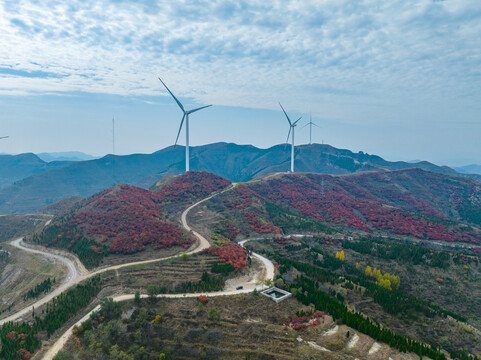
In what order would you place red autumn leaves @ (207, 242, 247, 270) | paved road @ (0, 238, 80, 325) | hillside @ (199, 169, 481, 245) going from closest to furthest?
paved road @ (0, 238, 80, 325), red autumn leaves @ (207, 242, 247, 270), hillside @ (199, 169, 481, 245)

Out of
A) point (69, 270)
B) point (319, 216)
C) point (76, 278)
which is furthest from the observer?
point (319, 216)

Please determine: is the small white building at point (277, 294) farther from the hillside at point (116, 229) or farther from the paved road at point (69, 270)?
the hillside at point (116, 229)

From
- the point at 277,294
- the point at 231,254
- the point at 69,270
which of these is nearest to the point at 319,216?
the point at 231,254

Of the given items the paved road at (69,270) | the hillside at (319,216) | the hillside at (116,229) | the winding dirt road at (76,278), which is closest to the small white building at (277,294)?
the winding dirt road at (76,278)

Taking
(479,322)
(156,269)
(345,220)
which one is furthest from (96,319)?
(345,220)

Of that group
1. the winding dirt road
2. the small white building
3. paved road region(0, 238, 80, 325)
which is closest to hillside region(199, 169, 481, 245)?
the winding dirt road

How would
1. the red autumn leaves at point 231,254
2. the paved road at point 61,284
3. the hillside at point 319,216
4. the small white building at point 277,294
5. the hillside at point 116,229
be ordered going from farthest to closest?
the hillside at point 319,216, the hillside at point 116,229, the red autumn leaves at point 231,254, the paved road at point 61,284, the small white building at point 277,294

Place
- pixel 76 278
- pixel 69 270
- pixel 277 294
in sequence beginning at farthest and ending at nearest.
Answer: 1. pixel 69 270
2. pixel 76 278
3. pixel 277 294

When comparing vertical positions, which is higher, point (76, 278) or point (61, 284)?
point (76, 278)

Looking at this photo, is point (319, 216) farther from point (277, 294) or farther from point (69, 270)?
point (69, 270)

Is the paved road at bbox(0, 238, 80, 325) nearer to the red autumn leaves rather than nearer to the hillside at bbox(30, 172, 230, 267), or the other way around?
the hillside at bbox(30, 172, 230, 267)

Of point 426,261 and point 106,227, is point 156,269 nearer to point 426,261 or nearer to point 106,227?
point 106,227
